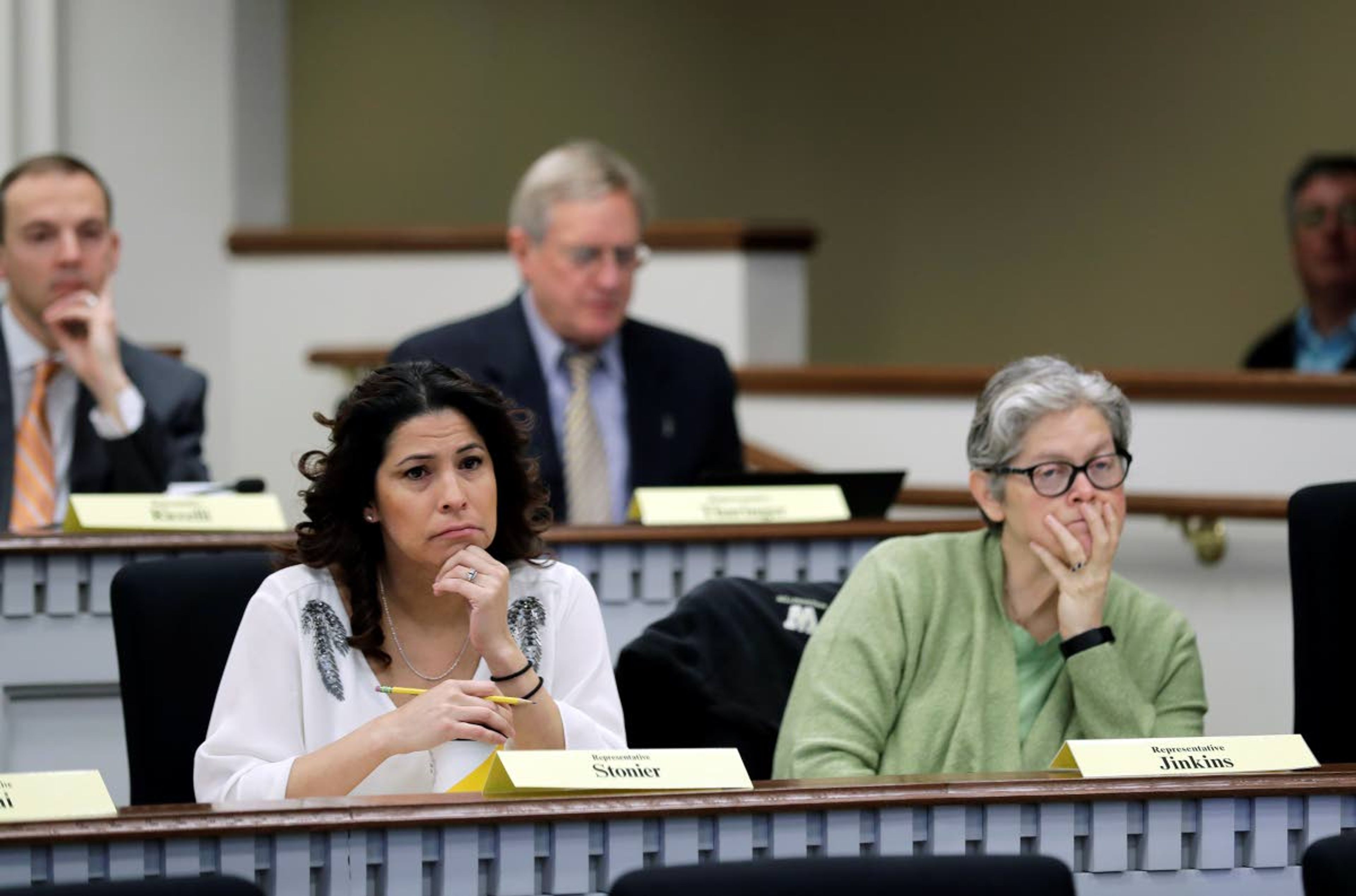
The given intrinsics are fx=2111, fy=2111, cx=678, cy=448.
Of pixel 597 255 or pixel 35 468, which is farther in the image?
pixel 597 255

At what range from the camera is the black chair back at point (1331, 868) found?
165 centimetres

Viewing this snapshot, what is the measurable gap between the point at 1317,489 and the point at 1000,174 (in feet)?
17.3

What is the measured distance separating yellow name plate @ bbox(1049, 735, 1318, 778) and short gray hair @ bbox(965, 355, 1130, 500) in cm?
71

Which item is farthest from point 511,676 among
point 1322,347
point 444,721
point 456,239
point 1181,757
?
point 456,239

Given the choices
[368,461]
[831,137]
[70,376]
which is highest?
[831,137]

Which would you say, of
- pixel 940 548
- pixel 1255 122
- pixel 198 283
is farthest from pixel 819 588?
pixel 1255 122

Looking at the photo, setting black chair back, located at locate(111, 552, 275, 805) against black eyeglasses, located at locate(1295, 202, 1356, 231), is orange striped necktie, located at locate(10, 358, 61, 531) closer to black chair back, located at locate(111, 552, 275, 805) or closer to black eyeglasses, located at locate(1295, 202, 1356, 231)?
black chair back, located at locate(111, 552, 275, 805)

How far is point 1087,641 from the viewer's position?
2787 millimetres

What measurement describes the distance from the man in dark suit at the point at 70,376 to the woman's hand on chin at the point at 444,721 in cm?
173

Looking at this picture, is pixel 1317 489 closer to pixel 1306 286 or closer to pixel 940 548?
pixel 940 548

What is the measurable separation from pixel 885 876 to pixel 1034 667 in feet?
4.44

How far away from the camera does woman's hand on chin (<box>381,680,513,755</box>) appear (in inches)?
91.1

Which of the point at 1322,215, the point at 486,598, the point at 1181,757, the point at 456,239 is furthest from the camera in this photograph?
the point at 456,239

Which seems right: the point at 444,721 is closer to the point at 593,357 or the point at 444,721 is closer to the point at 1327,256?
the point at 593,357
